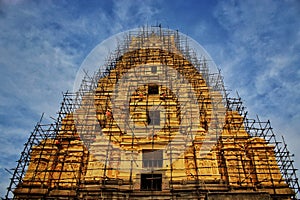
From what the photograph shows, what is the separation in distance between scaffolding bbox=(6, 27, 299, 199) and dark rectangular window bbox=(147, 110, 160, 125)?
8 centimetres

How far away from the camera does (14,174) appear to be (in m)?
17.0

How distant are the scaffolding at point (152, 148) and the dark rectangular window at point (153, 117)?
79 millimetres

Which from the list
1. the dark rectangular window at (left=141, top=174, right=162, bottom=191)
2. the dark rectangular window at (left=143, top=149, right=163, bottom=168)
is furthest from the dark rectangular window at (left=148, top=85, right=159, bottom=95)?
the dark rectangular window at (left=141, top=174, right=162, bottom=191)

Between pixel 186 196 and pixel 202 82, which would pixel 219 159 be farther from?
pixel 202 82

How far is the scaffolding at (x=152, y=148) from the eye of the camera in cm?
1666

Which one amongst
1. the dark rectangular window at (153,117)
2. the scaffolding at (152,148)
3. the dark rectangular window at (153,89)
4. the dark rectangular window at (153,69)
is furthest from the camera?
the dark rectangular window at (153,69)

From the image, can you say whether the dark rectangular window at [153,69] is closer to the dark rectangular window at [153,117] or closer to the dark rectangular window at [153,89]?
the dark rectangular window at [153,89]

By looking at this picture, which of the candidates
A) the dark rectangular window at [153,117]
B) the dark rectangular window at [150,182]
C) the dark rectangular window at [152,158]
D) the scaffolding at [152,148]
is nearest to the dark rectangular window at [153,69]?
the scaffolding at [152,148]

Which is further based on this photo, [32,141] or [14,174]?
[32,141]

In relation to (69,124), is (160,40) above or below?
above

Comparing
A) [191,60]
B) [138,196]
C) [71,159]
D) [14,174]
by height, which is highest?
[191,60]

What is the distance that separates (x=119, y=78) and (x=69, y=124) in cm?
669

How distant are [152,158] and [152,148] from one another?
686mm

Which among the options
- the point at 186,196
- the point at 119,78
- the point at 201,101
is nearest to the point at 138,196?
the point at 186,196
